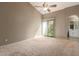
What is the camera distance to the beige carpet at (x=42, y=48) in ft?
15.1

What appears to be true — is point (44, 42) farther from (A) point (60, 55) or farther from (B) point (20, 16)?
(B) point (20, 16)

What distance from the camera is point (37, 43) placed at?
510cm

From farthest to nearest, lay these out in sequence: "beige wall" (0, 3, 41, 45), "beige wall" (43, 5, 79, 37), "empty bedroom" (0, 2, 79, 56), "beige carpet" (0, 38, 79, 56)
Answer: "beige wall" (43, 5, 79, 37) < "beige wall" (0, 3, 41, 45) < "empty bedroom" (0, 2, 79, 56) < "beige carpet" (0, 38, 79, 56)

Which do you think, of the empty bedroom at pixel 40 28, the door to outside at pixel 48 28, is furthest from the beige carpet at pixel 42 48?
the door to outside at pixel 48 28

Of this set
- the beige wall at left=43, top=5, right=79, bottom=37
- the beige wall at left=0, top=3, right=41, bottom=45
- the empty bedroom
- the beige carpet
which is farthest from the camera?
the beige wall at left=43, top=5, right=79, bottom=37

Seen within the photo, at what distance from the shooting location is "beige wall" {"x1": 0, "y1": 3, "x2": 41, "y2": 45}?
16.4 feet

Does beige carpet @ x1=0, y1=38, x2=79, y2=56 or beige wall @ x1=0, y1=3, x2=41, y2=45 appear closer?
beige carpet @ x1=0, y1=38, x2=79, y2=56

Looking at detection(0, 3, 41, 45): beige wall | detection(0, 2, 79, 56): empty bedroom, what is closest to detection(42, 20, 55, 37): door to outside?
detection(0, 2, 79, 56): empty bedroom

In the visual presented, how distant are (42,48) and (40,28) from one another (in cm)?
66

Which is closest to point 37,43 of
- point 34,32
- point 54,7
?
point 34,32

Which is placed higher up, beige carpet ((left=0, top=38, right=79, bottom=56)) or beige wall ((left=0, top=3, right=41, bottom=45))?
beige wall ((left=0, top=3, right=41, bottom=45))

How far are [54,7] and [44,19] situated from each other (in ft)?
1.63

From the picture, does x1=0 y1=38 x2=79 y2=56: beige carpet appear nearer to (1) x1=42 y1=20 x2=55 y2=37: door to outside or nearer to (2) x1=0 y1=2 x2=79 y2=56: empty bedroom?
(2) x1=0 y1=2 x2=79 y2=56: empty bedroom

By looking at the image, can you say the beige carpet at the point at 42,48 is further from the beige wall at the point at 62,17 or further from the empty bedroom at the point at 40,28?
the beige wall at the point at 62,17
